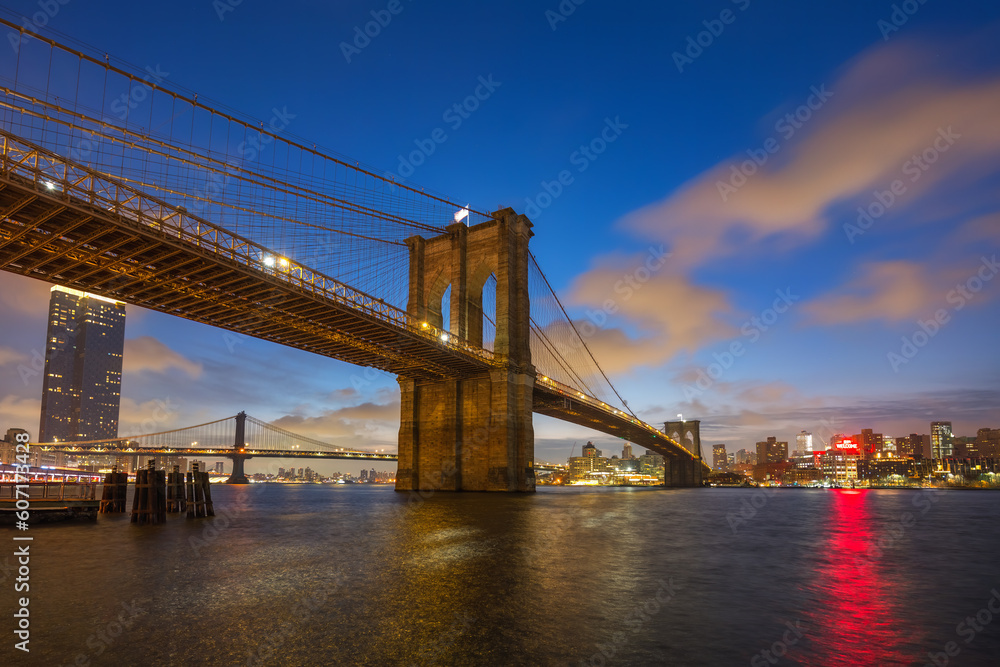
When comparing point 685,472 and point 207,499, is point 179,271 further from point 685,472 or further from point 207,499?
point 685,472

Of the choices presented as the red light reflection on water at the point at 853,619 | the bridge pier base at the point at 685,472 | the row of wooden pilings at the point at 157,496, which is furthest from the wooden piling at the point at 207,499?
the bridge pier base at the point at 685,472

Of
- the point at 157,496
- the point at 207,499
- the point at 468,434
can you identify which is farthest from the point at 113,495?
the point at 468,434

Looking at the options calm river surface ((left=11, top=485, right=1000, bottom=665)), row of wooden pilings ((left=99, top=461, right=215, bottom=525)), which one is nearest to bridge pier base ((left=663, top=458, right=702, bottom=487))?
row of wooden pilings ((left=99, top=461, right=215, bottom=525))

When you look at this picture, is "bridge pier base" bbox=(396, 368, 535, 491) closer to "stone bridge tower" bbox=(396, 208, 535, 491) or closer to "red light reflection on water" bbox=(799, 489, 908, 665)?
"stone bridge tower" bbox=(396, 208, 535, 491)

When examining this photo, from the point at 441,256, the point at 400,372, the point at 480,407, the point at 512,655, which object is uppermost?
the point at 441,256

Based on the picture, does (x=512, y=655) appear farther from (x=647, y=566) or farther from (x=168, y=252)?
(x=168, y=252)

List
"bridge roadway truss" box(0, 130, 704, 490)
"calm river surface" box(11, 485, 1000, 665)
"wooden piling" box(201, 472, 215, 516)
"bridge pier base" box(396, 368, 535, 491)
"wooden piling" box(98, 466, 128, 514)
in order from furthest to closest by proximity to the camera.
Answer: "bridge pier base" box(396, 368, 535, 491)
"wooden piling" box(98, 466, 128, 514)
"wooden piling" box(201, 472, 215, 516)
"bridge roadway truss" box(0, 130, 704, 490)
"calm river surface" box(11, 485, 1000, 665)

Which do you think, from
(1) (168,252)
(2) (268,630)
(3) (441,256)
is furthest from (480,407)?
(2) (268,630)
